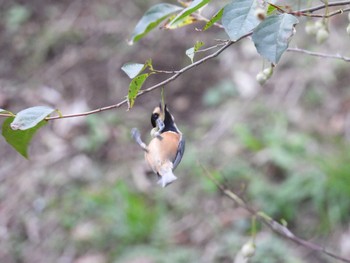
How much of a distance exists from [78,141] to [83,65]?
0.59m

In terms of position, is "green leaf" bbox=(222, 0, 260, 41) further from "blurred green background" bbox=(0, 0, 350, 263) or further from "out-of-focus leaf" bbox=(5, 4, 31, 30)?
"out-of-focus leaf" bbox=(5, 4, 31, 30)

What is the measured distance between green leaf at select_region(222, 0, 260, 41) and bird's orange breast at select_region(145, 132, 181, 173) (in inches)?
6.4

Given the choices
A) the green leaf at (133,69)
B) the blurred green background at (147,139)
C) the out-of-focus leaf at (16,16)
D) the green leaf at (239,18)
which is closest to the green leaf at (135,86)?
the green leaf at (133,69)

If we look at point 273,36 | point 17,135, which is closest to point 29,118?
point 17,135

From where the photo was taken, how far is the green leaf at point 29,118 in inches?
27.5

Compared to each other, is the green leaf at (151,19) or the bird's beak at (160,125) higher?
the green leaf at (151,19)

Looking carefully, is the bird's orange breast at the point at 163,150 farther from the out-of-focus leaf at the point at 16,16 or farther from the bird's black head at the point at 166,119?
the out-of-focus leaf at the point at 16,16

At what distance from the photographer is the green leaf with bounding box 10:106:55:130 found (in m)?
0.70

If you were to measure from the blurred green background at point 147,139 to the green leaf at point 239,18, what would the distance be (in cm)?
147

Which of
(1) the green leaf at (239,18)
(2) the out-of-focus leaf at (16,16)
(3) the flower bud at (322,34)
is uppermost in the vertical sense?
(1) the green leaf at (239,18)

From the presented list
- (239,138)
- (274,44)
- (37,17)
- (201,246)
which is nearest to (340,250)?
(201,246)

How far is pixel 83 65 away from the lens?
3266 millimetres

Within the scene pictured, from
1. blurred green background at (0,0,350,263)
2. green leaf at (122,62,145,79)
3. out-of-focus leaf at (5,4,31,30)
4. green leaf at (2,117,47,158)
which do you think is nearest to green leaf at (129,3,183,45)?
green leaf at (122,62,145,79)

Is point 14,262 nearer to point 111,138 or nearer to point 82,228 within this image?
point 82,228
